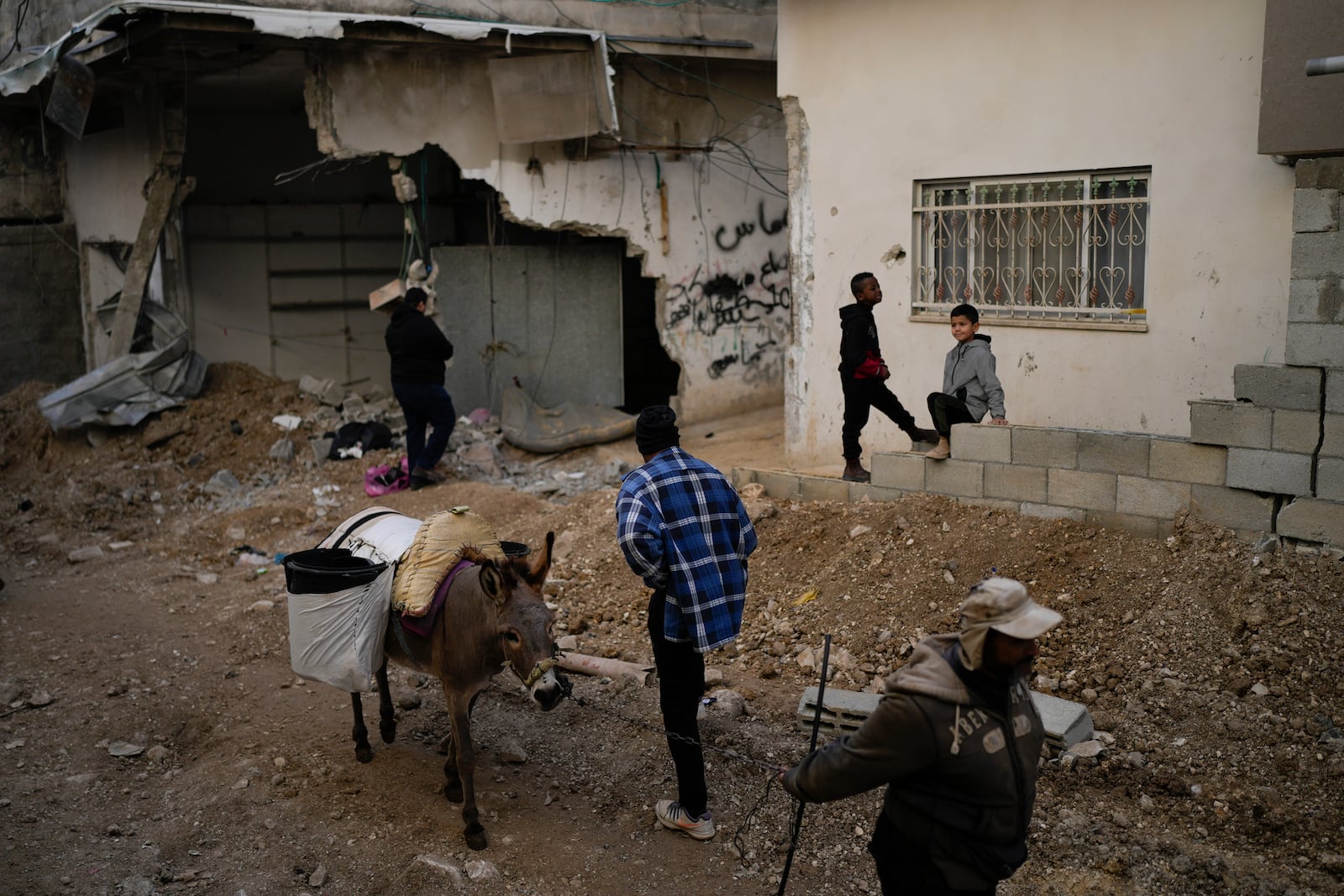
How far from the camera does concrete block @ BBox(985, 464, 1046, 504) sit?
23.9ft

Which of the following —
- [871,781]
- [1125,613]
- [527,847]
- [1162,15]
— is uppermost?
[1162,15]

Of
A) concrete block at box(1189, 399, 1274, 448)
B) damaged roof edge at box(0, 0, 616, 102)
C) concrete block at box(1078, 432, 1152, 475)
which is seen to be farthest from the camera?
damaged roof edge at box(0, 0, 616, 102)

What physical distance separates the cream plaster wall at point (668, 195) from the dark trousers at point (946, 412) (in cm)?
628

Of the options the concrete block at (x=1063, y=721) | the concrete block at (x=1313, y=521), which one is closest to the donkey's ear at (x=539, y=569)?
the concrete block at (x=1063, y=721)

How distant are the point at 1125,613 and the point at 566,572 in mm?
3780

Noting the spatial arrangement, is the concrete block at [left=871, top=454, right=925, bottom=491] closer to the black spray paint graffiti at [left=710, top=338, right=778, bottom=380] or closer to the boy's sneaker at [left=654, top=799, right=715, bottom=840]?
the boy's sneaker at [left=654, top=799, right=715, bottom=840]

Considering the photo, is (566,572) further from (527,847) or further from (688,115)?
(688,115)

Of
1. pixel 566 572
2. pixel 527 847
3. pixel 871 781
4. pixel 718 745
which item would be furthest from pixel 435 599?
pixel 566 572

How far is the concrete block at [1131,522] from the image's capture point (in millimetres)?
6824

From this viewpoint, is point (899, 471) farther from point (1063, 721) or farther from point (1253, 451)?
point (1063, 721)

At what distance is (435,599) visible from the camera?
17.4 ft

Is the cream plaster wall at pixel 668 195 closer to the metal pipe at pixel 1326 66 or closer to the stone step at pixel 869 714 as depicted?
the stone step at pixel 869 714

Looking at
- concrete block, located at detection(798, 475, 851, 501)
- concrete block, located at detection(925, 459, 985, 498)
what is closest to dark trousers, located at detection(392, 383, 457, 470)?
concrete block, located at detection(798, 475, 851, 501)

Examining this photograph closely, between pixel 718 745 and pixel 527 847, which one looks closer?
pixel 527 847
